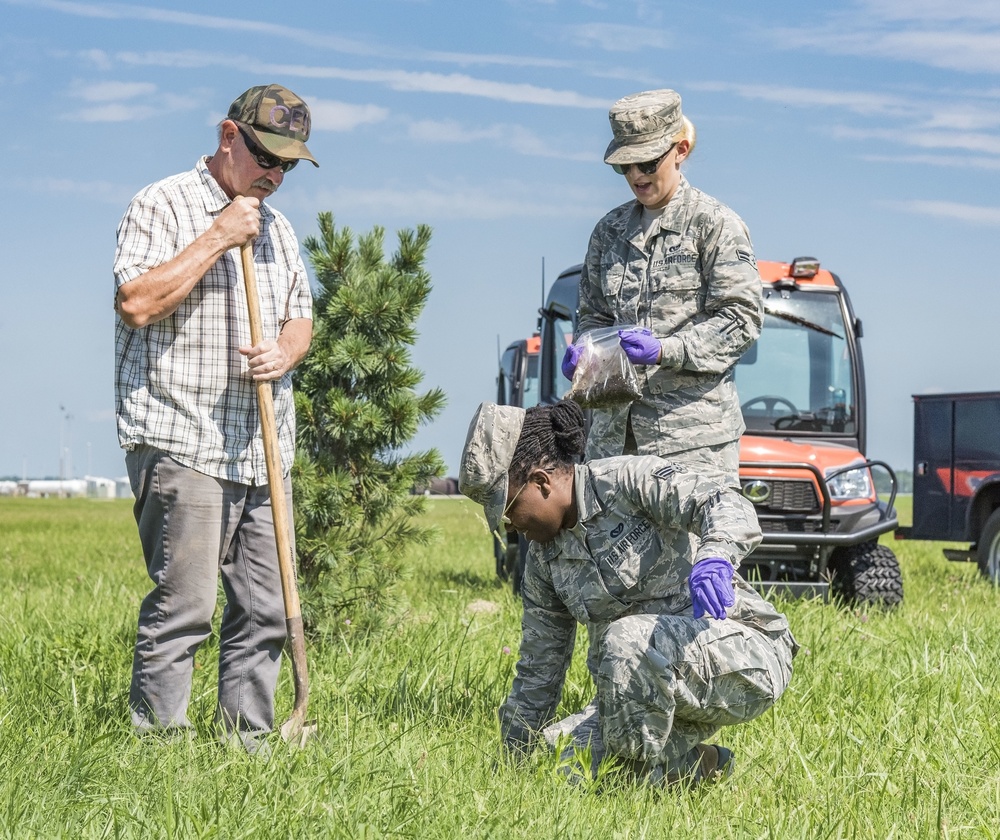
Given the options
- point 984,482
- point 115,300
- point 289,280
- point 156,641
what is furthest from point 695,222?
point 984,482

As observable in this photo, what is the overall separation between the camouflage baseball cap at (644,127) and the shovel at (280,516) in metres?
1.36

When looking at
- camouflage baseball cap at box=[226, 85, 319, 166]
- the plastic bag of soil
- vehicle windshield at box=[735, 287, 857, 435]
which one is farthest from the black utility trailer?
camouflage baseball cap at box=[226, 85, 319, 166]

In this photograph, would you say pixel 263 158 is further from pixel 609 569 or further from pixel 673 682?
pixel 673 682

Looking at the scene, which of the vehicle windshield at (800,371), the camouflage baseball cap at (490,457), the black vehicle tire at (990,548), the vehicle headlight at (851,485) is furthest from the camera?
the black vehicle tire at (990,548)

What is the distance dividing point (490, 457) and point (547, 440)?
0.19 metres

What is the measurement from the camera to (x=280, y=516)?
152 inches

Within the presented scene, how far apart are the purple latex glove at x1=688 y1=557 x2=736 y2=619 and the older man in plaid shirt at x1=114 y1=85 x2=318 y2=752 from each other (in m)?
1.44

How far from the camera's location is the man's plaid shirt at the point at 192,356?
3.80 metres

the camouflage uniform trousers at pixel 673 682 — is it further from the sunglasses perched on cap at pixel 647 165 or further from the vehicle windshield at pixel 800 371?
the vehicle windshield at pixel 800 371

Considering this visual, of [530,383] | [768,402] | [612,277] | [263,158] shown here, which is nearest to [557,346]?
[768,402]

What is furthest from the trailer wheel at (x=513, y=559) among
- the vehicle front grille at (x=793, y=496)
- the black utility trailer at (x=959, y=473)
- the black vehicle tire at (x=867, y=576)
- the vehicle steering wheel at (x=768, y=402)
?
the black utility trailer at (x=959, y=473)

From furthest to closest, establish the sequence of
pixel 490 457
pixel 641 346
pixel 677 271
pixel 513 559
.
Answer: pixel 513 559 → pixel 677 271 → pixel 641 346 → pixel 490 457

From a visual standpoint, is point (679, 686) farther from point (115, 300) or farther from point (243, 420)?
point (115, 300)

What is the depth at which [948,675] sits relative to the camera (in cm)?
491
